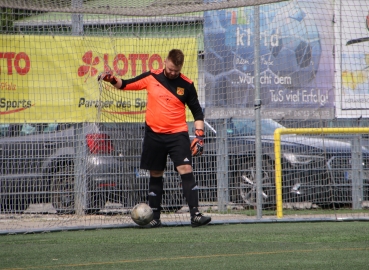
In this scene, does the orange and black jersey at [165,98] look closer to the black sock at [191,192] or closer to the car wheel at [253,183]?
the black sock at [191,192]

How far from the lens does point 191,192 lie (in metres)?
8.65

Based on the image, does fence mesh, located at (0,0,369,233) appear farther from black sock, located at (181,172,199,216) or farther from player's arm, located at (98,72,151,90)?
player's arm, located at (98,72,151,90)

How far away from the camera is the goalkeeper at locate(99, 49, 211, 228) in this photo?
8.70m

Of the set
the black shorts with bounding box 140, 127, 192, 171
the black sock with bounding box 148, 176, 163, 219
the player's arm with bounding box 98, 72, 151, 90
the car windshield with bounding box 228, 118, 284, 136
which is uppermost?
the player's arm with bounding box 98, 72, 151, 90

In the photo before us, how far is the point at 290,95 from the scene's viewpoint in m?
10.6

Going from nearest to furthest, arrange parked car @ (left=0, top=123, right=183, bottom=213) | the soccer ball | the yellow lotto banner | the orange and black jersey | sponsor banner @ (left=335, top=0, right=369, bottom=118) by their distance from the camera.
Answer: the soccer ball, the orange and black jersey, parked car @ (left=0, top=123, right=183, bottom=213), the yellow lotto banner, sponsor banner @ (left=335, top=0, right=369, bottom=118)

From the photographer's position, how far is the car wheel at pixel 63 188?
9773 millimetres

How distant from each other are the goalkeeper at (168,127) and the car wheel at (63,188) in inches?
54.6

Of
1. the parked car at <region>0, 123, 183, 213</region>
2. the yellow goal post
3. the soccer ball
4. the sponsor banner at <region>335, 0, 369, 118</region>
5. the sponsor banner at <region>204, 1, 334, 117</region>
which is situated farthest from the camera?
the sponsor banner at <region>335, 0, 369, 118</region>

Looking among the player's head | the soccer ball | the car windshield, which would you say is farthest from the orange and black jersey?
the car windshield

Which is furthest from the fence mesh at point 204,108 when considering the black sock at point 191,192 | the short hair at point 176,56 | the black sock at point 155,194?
the short hair at point 176,56

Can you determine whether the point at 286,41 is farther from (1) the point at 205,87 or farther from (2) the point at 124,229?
(2) the point at 124,229

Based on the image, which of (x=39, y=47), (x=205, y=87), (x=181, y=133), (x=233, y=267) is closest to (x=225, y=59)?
(x=205, y=87)

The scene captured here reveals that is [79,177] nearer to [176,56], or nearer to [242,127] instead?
[176,56]
